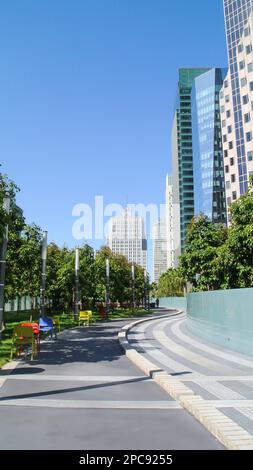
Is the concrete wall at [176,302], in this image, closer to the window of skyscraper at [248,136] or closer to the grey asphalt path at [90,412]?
the window of skyscraper at [248,136]

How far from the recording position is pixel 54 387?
863 centimetres

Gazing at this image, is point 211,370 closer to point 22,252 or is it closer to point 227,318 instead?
point 227,318

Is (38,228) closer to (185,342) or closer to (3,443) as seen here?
(185,342)

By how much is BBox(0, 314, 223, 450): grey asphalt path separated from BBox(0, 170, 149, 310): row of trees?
4921 mm

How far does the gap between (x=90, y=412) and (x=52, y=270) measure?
29.9 meters

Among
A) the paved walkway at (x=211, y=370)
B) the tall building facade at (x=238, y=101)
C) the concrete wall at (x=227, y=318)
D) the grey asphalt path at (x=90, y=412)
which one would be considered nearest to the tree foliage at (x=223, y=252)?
the concrete wall at (x=227, y=318)

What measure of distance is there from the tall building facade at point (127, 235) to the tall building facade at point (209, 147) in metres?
26.0

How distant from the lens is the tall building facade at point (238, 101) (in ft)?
253

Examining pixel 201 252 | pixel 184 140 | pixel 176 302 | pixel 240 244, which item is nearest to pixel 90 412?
pixel 240 244

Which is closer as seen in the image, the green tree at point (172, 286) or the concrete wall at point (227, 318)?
the concrete wall at point (227, 318)

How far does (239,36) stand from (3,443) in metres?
93.9

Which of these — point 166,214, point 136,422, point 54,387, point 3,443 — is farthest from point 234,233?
point 166,214

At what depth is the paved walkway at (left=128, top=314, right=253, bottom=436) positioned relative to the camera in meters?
7.07

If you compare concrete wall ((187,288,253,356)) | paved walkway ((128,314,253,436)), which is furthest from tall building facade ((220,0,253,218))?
paved walkway ((128,314,253,436))
